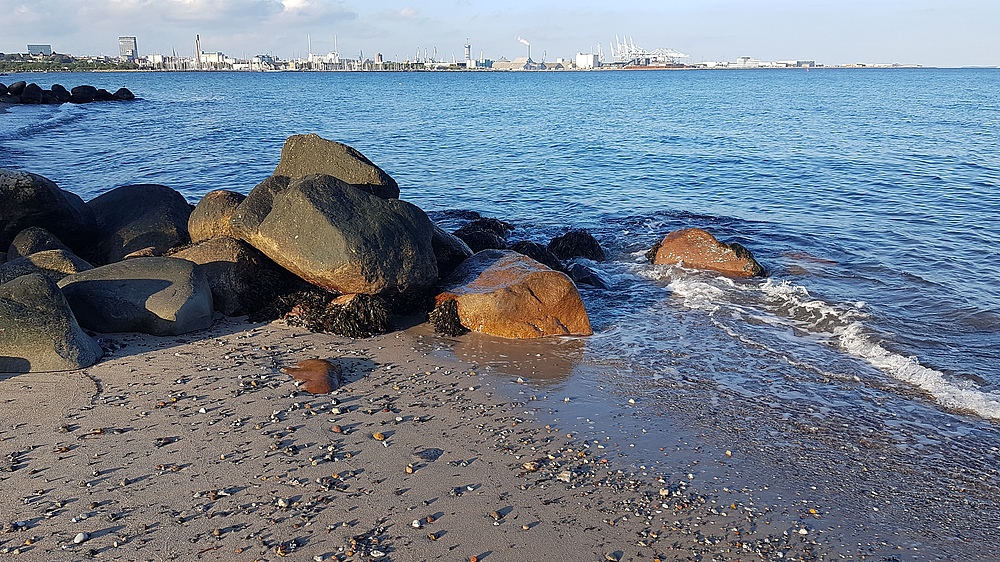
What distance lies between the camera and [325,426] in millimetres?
5352

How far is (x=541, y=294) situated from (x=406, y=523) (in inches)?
151

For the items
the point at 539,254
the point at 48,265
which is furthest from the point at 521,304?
the point at 48,265

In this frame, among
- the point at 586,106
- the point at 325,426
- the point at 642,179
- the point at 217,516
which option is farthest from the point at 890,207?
the point at 586,106

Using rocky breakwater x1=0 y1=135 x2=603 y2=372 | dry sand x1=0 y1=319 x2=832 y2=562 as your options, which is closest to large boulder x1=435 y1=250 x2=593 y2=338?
rocky breakwater x1=0 y1=135 x2=603 y2=372

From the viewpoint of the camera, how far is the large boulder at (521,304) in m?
7.54

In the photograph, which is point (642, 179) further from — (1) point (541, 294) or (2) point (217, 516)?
(2) point (217, 516)

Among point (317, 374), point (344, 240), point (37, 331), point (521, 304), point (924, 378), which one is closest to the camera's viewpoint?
point (37, 331)

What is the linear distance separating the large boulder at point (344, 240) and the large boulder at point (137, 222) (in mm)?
1915

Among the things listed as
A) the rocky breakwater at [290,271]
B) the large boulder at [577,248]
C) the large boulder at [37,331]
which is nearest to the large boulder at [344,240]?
the rocky breakwater at [290,271]

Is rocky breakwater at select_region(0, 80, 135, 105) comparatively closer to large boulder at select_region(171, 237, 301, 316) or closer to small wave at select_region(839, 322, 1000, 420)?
large boulder at select_region(171, 237, 301, 316)

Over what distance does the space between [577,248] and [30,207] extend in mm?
7379

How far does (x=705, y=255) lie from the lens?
34.8ft

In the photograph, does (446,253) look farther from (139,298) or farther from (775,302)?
(775,302)

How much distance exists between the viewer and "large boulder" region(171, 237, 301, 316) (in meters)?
7.81
